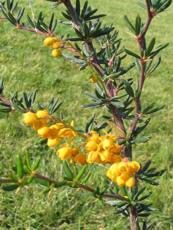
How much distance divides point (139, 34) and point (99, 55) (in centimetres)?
25

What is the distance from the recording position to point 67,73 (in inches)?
201

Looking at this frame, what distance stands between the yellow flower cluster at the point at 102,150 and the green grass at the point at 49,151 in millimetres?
293

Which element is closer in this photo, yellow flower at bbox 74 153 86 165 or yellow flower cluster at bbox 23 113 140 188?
yellow flower cluster at bbox 23 113 140 188

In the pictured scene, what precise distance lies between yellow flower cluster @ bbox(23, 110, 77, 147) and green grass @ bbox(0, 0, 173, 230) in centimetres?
26

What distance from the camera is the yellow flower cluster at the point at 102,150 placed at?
102 centimetres

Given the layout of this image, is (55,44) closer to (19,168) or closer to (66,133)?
(66,133)

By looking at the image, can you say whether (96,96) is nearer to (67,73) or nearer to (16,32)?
(67,73)

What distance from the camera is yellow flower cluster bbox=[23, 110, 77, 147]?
3.46 ft

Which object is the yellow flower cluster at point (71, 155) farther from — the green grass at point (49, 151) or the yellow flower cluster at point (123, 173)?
the green grass at point (49, 151)

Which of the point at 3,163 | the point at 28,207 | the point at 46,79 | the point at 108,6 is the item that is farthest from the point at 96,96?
the point at 108,6

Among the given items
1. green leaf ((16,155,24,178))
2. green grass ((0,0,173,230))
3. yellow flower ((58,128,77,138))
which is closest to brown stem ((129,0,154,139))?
green grass ((0,0,173,230))

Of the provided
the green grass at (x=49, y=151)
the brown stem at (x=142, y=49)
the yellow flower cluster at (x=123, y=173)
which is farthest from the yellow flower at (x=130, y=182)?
the green grass at (x=49, y=151)

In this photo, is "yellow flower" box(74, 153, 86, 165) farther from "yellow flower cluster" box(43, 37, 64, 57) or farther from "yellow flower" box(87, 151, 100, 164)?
"yellow flower cluster" box(43, 37, 64, 57)

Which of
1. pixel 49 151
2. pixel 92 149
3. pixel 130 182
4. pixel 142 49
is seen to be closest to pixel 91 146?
pixel 92 149
